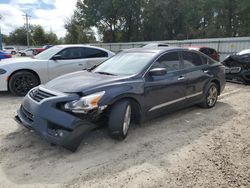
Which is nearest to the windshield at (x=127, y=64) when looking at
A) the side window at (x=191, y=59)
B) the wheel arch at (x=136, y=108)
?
the wheel arch at (x=136, y=108)

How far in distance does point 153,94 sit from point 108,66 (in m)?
1.12

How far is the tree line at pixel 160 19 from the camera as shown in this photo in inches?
1330

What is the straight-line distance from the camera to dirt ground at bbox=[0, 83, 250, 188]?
2.93 m

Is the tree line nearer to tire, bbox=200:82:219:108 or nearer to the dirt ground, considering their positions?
tire, bbox=200:82:219:108

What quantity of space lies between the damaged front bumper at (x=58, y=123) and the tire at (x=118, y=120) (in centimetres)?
33

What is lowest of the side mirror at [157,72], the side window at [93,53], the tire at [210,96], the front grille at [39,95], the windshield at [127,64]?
the tire at [210,96]

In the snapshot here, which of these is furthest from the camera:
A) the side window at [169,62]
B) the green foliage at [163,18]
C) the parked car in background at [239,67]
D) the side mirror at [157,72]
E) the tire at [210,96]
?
the green foliage at [163,18]

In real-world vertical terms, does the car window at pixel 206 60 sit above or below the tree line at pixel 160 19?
below

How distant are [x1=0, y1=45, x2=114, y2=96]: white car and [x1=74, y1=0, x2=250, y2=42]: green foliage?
28680mm

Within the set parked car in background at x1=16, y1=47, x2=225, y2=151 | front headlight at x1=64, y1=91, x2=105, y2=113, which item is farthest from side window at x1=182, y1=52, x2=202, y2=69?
front headlight at x1=64, y1=91, x2=105, y2=113

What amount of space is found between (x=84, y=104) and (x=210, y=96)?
3.63m

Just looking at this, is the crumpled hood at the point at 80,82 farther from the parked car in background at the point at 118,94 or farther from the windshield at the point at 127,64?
the windshield at the point at 127,64

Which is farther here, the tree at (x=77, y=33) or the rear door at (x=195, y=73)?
the tree at (x=77, y=33)

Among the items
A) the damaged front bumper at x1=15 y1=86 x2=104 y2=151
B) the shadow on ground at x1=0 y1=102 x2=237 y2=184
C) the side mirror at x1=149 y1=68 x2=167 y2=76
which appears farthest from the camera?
the side mirror at x1=149 y1=68 x2=167 y2=76
